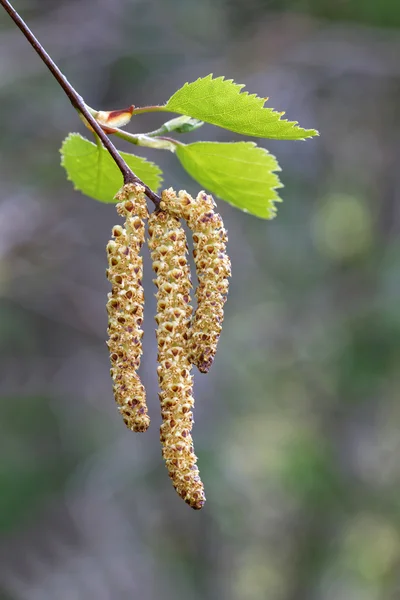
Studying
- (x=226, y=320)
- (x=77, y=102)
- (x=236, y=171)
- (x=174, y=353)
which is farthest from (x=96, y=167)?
(x=226, y=320)

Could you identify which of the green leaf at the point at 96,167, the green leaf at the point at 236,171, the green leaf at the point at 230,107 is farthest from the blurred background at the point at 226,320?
the green leaf at the point at 230,107

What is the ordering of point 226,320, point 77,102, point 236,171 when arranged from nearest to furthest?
point 77,102
point 236,171
point 226,320

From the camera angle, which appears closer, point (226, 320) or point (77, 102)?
point (77, 102)

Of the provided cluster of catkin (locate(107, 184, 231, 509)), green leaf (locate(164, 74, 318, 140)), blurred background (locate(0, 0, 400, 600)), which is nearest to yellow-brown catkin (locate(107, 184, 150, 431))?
cluster of catkin (locate(107, 184, 231, 509))

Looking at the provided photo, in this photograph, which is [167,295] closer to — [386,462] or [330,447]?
[330,447]

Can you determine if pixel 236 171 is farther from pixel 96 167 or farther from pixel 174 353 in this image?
pixel 174 353

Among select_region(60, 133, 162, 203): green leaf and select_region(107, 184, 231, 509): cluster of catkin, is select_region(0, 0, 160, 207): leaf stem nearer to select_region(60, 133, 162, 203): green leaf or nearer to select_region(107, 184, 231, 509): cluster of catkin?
select_region(107, 184, 231, 509): cluster of catkin

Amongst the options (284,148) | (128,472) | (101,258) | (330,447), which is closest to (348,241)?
(284,148)
